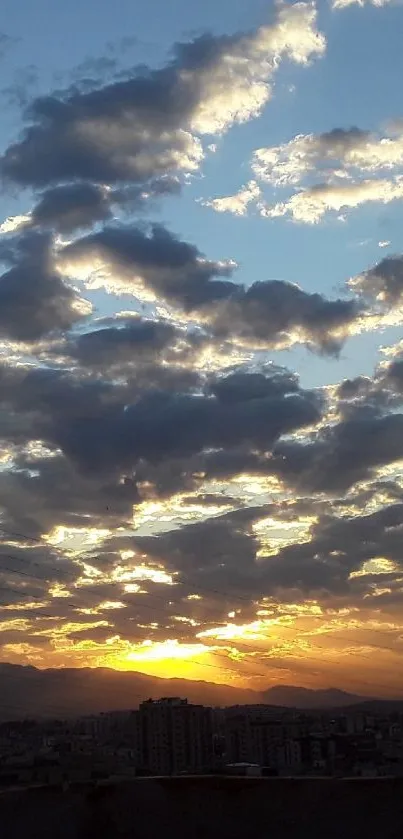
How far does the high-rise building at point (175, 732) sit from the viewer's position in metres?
47.0

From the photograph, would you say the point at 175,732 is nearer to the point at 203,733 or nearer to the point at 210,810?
the point at 203,733

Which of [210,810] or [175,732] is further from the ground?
[175,732]

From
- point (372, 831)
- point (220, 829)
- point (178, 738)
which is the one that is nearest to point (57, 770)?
point (220, 829)

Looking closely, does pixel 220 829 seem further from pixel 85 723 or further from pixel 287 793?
pixel 85 723

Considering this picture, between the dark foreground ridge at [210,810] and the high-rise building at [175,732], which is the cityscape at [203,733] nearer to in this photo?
the high-rise building at [175,732]

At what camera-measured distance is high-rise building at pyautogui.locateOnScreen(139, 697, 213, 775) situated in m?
47.0

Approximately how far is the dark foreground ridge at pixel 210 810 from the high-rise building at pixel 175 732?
3243 centimetres

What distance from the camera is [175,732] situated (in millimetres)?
51656

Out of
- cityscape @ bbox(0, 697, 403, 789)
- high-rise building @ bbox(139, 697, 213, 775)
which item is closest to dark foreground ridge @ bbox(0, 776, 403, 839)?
cityscape @ bbox(0, 697, 403, 789)

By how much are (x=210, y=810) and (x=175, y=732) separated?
41.8 metres

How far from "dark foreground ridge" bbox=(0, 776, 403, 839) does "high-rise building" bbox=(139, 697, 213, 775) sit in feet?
106

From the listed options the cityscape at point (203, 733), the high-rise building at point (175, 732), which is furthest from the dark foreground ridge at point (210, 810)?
the high-rise building at point (175, 732)

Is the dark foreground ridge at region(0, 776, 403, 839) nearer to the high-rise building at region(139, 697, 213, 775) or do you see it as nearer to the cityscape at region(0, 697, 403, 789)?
the cityscape at region(0, 697, 403, 789)

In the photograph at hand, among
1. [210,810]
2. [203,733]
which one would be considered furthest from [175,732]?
[210,810]
